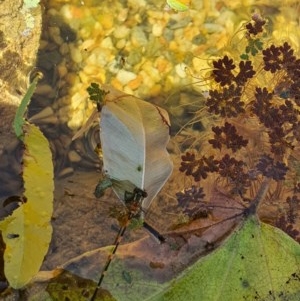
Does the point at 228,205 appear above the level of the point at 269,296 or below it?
above

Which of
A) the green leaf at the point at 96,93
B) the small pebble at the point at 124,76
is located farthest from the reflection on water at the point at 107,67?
the green leaf at the point at 96,93

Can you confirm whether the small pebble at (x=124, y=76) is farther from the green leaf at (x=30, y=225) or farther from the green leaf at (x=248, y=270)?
the green leaf at (x=248, y=270)

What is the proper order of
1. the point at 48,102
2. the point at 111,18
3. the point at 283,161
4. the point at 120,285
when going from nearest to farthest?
the point at 120,285 → the point at 283,161 → the point at 48,102 → the point at 111,18

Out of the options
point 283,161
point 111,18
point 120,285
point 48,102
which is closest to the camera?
point 120,285

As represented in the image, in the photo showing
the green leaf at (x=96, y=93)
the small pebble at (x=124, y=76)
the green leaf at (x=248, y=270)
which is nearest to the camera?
the green leaf at (x=248, y=270)

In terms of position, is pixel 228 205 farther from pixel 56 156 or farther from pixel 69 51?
pixel 69 51

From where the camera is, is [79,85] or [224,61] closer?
[224,61]

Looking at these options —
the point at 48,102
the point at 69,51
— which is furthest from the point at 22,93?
the point at 69,51
